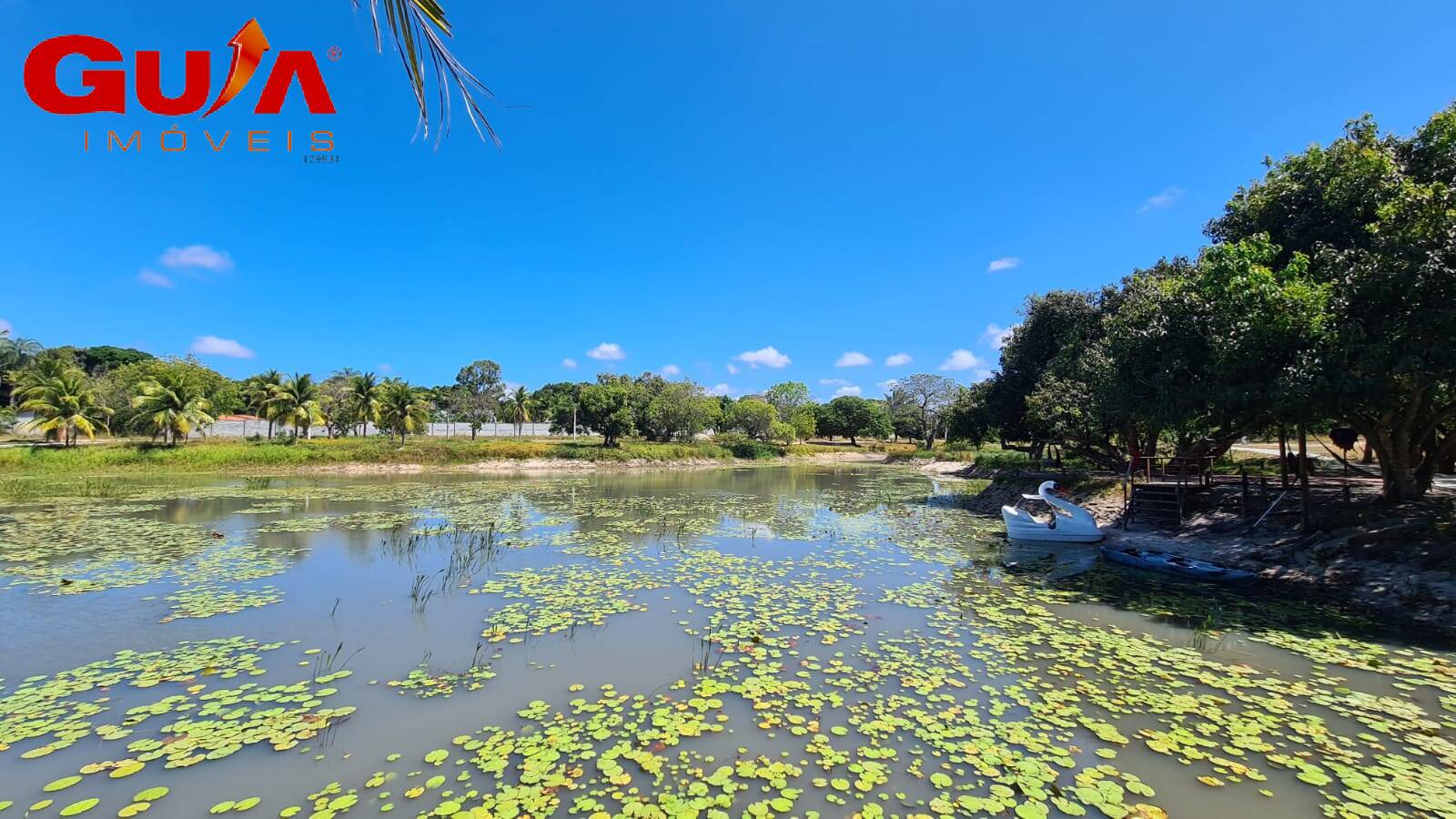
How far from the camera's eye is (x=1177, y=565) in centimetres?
1088

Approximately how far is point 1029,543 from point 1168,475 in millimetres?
7308

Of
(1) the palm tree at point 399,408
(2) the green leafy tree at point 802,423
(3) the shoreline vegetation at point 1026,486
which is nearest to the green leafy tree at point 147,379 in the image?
(3) the shoreline vegetation at point 1026,486

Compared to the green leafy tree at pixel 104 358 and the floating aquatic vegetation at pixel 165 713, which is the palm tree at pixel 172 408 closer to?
the floating aquatic vegetation at pixel 165 713

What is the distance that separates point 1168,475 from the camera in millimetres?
17781

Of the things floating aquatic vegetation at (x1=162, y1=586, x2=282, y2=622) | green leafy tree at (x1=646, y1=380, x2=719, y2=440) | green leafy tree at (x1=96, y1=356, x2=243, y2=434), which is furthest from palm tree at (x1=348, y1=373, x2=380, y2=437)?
floating aquatic vegetation at (x1=162, y1=586, x2=282, y2=622)

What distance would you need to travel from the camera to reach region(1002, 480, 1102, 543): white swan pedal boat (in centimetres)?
1394

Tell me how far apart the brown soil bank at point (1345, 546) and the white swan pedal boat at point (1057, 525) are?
2.51 ft

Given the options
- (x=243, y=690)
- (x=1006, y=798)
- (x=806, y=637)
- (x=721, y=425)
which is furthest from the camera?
(x=721, y=425)

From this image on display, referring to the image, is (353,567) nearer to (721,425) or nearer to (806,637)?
(806,637)

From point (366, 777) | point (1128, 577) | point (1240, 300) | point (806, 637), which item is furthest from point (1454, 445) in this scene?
point (366, 777)

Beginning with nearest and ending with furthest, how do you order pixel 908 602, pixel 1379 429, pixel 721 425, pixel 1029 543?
pixel 908 602 → pixel 1379 429 → pixel 1029 543 → pixel 721 425

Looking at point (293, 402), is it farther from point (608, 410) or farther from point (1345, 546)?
point (1345, 546)

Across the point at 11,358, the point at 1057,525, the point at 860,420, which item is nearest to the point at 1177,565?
the point at 1057,525

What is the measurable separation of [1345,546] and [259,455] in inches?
1646
